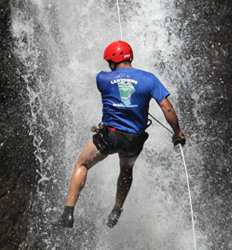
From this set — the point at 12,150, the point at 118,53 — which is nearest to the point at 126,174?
the point at 118,53

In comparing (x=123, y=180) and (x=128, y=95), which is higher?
(x=128, y=95)

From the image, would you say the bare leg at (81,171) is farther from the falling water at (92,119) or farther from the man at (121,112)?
the falling water at (92,119)

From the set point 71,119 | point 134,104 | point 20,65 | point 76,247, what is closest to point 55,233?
point 76,247

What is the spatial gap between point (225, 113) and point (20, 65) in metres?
4.40

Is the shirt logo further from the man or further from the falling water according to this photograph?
the falling water

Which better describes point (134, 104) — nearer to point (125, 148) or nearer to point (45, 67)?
point (125, 148)

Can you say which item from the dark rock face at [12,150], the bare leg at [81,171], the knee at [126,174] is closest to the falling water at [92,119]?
the dark rock face at [12,150]

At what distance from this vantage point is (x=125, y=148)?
7.35 m

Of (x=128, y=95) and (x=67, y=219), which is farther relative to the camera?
(x=128, y=95)

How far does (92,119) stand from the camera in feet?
36.0

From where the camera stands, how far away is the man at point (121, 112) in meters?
7.10

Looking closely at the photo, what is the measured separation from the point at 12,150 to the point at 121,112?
3503 mm

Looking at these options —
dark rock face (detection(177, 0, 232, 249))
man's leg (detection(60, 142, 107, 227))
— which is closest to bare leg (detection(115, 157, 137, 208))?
man's leg (detection(60, 142, 107, 227))

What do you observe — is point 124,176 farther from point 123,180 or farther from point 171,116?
point 171,116
